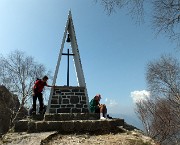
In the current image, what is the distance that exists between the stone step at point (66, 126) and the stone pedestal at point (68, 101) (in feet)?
8.29

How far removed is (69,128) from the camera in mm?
6605

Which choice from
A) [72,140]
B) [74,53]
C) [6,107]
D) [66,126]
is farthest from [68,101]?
[6,107]

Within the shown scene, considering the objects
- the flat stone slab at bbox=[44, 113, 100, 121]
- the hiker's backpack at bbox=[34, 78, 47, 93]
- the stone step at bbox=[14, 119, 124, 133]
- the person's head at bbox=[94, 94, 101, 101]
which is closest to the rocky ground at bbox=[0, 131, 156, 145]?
the stone step at bbox=[14, 119, 124, 133]

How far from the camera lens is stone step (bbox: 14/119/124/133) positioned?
6.54 metres

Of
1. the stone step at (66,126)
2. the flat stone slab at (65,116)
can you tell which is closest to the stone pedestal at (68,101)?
the flat stone slab at (65,116)

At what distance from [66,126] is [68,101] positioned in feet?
9.39

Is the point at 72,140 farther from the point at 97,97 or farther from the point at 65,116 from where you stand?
the point at 97,97

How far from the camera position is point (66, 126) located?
6602mm

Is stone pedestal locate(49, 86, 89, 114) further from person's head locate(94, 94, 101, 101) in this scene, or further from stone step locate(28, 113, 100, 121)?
stone step locate(28, 113, 100, 121)

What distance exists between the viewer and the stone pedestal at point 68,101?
9.30m

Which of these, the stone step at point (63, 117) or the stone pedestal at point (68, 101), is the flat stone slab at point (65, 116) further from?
the stone pedestal at point (68, 101)

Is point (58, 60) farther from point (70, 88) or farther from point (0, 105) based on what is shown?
point (0, 105)

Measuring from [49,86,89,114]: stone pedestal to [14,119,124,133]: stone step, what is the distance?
2.53 meters

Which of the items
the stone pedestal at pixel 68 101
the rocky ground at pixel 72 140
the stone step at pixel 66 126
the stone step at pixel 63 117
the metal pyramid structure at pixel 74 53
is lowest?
the rocky ground at pixel 72 140
